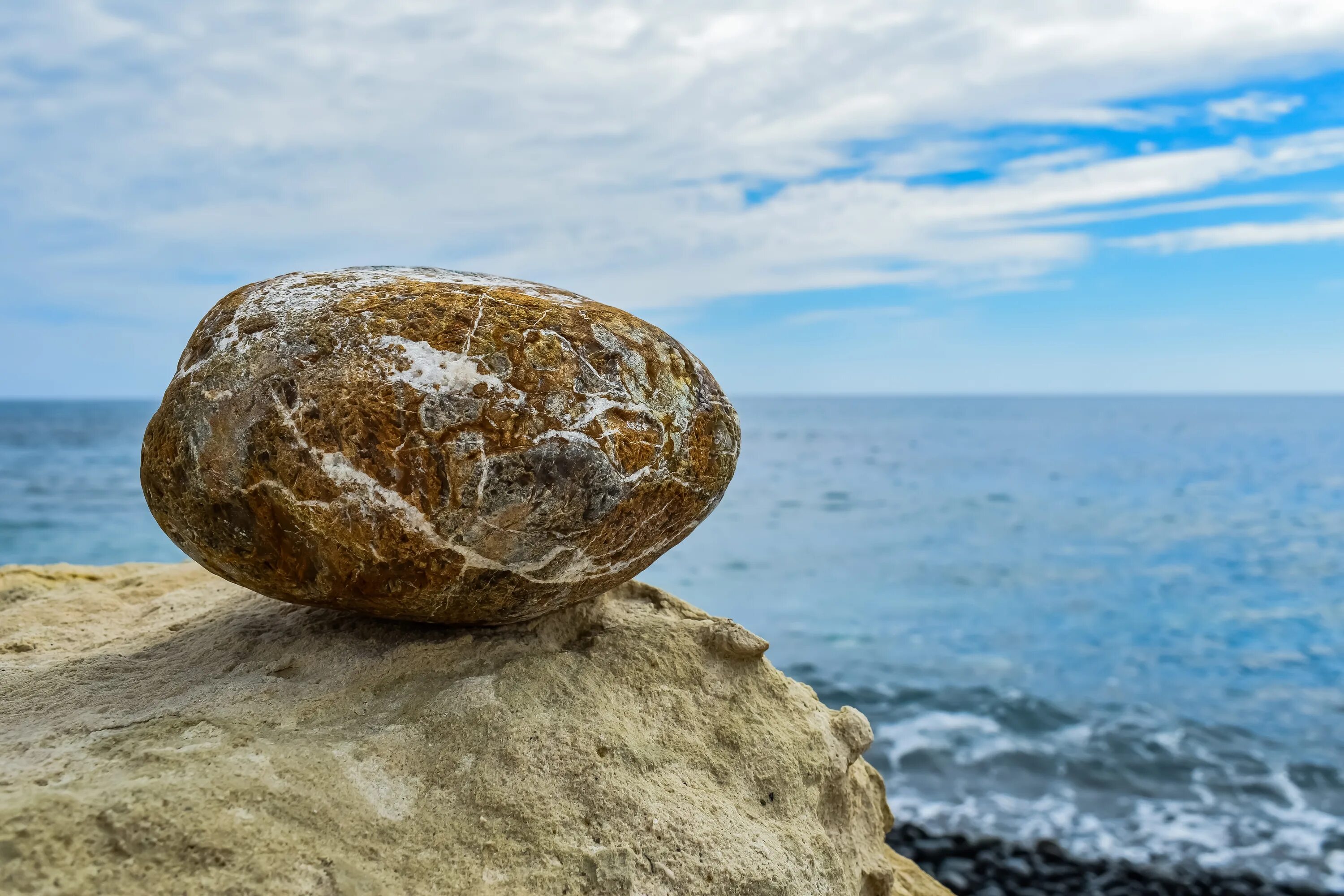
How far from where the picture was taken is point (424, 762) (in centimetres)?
241

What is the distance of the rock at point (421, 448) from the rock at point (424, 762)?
26 cm

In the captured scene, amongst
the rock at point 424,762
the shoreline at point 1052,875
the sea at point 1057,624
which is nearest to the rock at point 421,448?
the rock at point 424,762

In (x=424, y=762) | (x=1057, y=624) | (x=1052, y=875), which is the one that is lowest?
(x=1052, y=875)

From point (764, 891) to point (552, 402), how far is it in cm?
139

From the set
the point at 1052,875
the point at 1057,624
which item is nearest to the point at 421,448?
the point at 1052,875

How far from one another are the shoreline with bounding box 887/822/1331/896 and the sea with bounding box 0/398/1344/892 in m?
0.13

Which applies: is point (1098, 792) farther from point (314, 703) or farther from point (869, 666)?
point (314, 703)

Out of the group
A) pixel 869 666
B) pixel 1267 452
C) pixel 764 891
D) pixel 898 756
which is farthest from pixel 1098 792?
pixel 1267 452

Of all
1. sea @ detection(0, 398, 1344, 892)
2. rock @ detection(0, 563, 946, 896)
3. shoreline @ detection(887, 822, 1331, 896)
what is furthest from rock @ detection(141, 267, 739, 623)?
sea @ detection(0, 398, 1344, 892)

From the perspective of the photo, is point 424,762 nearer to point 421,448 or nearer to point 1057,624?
point 421,448

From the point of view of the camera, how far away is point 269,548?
263 cm

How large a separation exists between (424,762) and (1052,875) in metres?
4.38

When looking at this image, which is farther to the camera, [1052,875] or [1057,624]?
[1057,624]

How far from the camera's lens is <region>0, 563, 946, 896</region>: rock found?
2.02 meters
